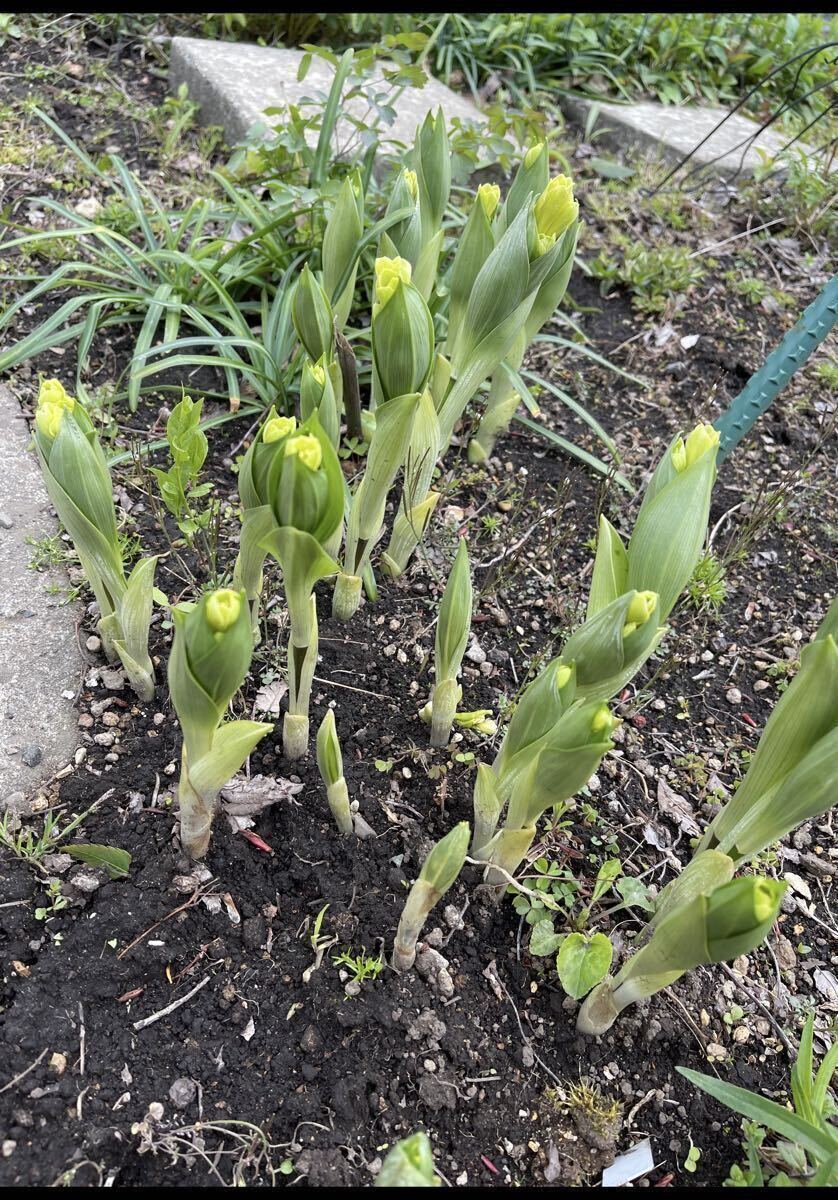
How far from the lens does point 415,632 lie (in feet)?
5.69

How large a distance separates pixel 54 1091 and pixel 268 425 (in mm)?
866

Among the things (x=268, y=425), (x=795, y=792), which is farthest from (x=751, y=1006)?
(x=268, y=425)

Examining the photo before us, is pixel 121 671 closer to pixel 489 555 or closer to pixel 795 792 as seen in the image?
pixel 489 555

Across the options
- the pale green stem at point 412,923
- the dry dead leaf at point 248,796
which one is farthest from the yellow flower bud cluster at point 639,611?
the dry dead leaf at point 248,796

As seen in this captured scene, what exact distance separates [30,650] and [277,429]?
0.72 meters

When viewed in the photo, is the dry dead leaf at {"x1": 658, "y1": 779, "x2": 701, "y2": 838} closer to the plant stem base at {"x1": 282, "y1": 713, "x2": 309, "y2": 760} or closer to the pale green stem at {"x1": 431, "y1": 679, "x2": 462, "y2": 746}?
the pale green stem at {"x1": 431, "y1": 679, "x2": 462, "y2": 746}

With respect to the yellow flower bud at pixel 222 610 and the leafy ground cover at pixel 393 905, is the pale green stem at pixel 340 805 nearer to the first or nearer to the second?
the leafy ground cover at pixel 393 905

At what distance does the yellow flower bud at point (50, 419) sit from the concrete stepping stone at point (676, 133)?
2.76 meters

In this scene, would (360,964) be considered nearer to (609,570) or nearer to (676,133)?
(609,570)

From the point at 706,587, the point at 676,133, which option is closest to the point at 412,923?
the point at 706,587

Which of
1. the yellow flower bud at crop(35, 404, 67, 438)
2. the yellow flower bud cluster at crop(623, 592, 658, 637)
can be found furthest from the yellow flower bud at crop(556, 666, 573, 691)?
the yellow flower bud at crop(35, 404, 67, 438)

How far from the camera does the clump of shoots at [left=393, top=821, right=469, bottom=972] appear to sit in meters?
1.12

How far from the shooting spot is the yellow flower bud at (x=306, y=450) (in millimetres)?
1002

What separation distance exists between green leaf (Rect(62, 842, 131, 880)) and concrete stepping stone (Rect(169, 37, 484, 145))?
2.26 meters
